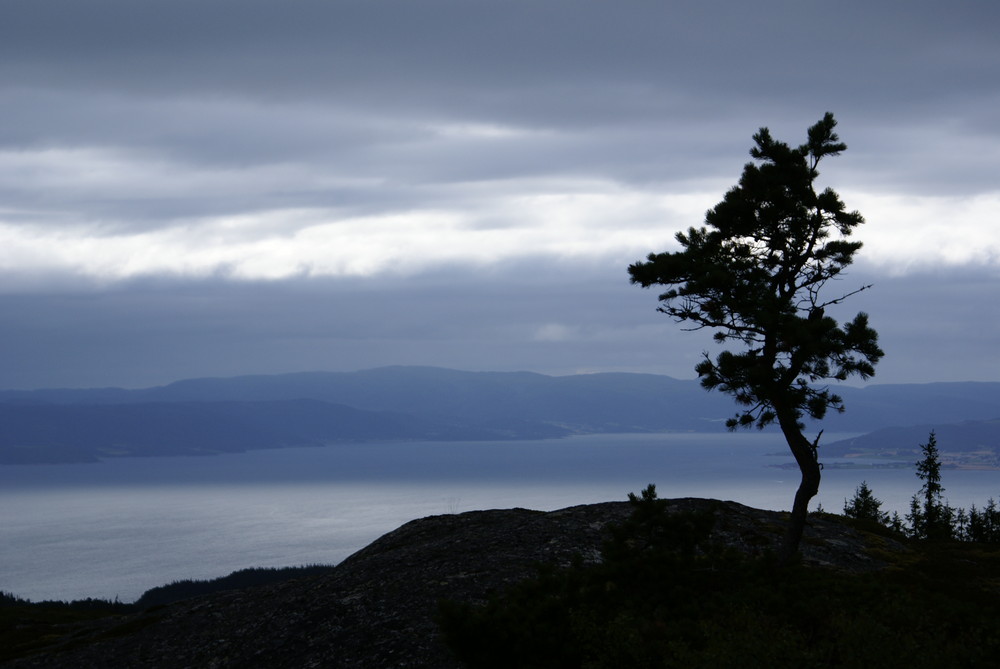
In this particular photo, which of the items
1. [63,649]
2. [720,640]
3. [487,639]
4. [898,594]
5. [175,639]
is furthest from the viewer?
[63,649]

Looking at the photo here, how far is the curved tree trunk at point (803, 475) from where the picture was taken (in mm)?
24109

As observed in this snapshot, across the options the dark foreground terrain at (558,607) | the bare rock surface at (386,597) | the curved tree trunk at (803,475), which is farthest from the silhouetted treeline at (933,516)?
the curved tree trunk at (803,475)

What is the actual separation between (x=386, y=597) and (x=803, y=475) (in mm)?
12649

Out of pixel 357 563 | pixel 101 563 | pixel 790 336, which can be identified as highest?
pixel 790 336

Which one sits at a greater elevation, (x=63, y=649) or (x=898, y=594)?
(x=898, y=594)

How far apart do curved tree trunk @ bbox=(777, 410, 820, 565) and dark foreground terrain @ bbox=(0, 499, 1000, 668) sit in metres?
1.15

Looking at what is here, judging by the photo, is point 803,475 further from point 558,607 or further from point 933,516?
point 933,516

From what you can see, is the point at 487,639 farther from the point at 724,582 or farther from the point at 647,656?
the point at 724,582

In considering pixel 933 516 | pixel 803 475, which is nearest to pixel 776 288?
pixel 803 475

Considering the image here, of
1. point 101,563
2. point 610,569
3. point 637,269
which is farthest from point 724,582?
point 101,563

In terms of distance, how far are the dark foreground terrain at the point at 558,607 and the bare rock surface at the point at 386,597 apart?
8 cm

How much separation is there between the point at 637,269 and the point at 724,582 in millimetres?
9043

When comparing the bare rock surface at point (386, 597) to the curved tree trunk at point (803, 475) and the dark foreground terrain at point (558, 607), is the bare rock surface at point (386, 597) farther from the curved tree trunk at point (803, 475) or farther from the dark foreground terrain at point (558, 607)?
the curved tree trunk at point (803, 475)

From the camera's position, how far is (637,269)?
25469mm
